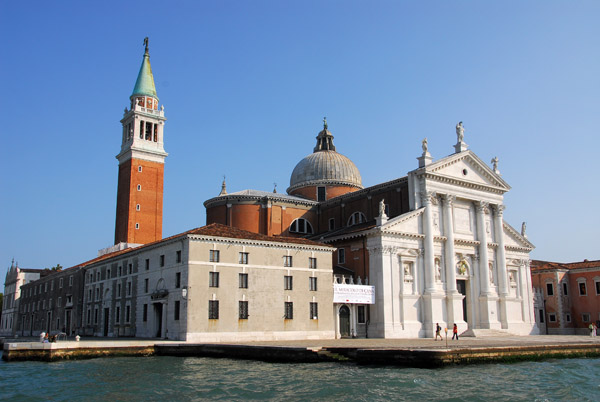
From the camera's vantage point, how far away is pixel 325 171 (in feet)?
181

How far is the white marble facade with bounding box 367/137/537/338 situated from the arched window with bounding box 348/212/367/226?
20.3 ft

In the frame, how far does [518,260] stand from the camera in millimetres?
47281

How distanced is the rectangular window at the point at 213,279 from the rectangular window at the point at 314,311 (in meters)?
6.12

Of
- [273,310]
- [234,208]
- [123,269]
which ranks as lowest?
[273,310]

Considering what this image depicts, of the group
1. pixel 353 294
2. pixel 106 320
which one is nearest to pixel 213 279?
pixel 353 294

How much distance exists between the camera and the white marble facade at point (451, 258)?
39.1 m

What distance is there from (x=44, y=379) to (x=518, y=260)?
120 ft

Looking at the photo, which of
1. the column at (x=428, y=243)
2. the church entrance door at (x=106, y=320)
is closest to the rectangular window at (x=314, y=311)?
the column at (x=428, y=243)

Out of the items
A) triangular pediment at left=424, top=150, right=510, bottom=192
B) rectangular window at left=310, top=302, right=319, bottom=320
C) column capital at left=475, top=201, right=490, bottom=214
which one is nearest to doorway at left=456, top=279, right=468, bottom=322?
column capital at left=475, top=201, right=490, bottom=214

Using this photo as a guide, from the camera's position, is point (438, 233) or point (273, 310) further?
point (438, 233)

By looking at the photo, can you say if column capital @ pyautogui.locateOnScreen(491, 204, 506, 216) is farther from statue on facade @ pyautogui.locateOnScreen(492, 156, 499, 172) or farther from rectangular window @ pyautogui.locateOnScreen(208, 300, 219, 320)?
rectangular window @ pyautogui.locateOnScreen(208, 300, 219, 320)

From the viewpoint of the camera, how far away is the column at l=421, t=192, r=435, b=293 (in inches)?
1586

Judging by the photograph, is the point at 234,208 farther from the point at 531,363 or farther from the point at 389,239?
the point at 531,363

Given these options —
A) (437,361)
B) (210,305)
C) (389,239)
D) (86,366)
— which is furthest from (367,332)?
(86,366)
